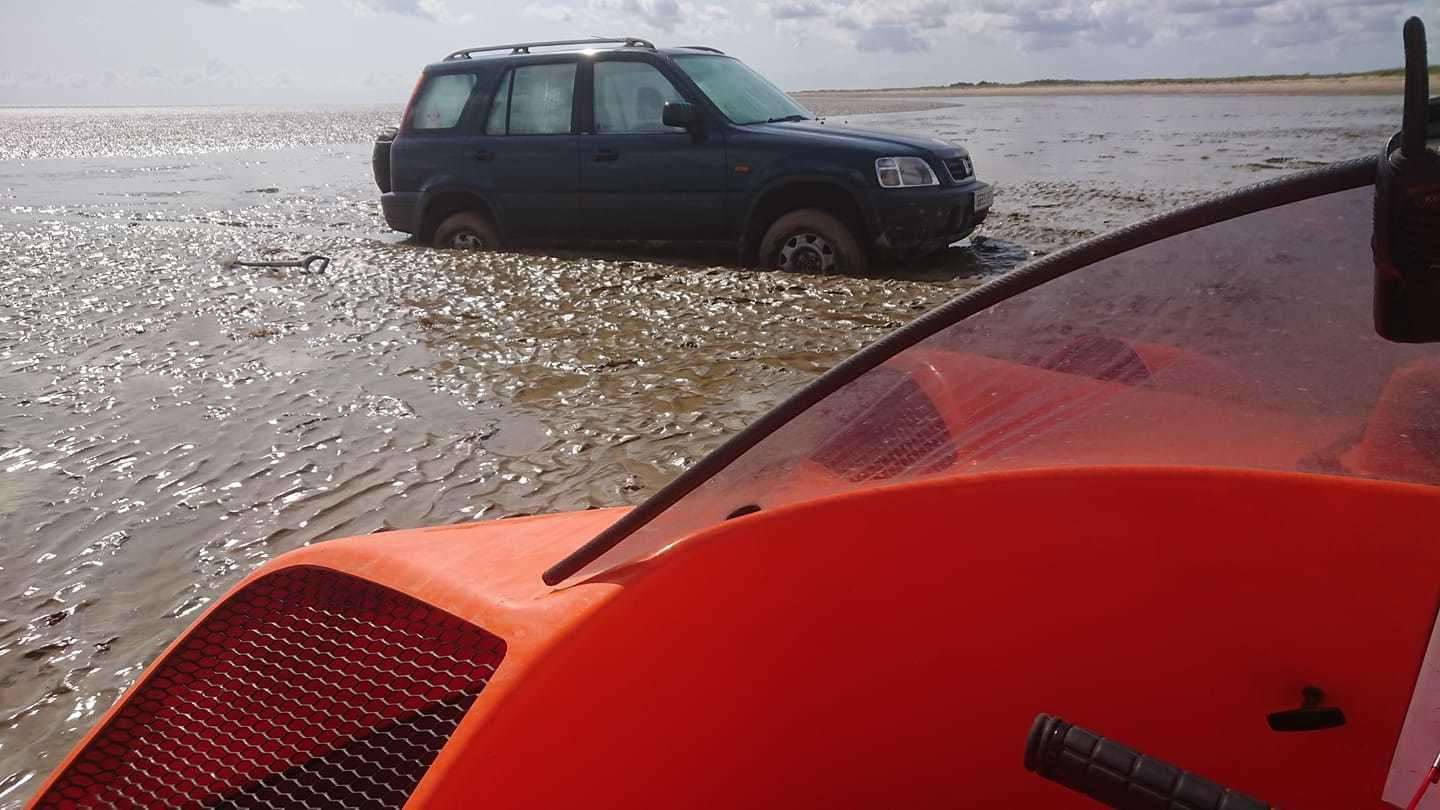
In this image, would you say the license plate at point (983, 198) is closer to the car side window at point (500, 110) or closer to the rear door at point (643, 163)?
the rear door at point (643, 163)

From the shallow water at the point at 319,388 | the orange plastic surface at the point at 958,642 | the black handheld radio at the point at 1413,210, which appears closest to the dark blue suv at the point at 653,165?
the shallow water at the point at 319,388

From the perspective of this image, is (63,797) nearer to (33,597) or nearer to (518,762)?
(518,762)

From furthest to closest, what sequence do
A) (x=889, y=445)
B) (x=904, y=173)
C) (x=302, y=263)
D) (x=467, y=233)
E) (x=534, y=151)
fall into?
(x=467, y=233), (x=302, y=263), (x=534, y=151), (x=904, y=173), (x=889, y=445)

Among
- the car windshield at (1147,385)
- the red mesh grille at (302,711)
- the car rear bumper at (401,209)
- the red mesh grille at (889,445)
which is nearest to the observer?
the car windshield at (1147,385)

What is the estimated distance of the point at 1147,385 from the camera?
1.41 m

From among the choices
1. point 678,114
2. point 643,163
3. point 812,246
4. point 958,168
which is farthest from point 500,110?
point 958,168

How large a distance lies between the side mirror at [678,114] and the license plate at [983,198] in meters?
2.30

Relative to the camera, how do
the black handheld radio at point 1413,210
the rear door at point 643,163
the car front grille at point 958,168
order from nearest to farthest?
the black handheld radio at point 1413,210
the car front grille at point 958,168
the rear door at point 643,163

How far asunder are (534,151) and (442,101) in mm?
1137

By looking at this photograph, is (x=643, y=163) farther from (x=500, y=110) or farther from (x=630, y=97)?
(x=500, y=110)

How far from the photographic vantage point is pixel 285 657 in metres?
1.79

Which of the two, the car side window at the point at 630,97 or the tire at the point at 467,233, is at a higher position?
the car side window at the point at 630,97

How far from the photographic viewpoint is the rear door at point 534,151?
8.60 meters

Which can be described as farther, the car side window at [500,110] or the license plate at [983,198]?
the car side window at [500,110]
